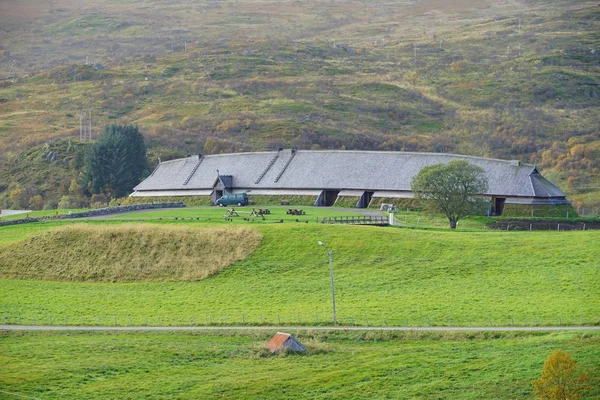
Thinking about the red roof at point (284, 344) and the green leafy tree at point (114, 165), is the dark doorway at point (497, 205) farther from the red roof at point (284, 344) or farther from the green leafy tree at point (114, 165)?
the green leafy tree at point (114, 165)

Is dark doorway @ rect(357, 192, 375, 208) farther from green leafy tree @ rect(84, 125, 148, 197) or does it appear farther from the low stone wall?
green leafy tree @ rect(84, 125, 148, 197)

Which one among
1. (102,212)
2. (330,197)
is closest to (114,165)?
(102,212)

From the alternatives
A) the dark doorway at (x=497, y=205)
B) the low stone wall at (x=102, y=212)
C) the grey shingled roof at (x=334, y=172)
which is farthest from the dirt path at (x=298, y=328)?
the grey shingled roof at (x=334, y=172)

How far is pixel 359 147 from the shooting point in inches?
6816

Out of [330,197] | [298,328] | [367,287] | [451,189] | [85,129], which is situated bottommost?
[298,328]

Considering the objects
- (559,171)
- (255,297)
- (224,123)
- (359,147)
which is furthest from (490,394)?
(224,123)

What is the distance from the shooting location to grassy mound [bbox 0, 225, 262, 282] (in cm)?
7919

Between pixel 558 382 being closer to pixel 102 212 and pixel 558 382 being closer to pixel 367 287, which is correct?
pixel 367 287

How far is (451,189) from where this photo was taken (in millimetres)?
93000

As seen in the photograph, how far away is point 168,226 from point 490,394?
4688cm

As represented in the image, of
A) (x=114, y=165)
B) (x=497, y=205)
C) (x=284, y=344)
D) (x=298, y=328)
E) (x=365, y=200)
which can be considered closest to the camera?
(x=284, y=344)

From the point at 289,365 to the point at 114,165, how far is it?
8653 cm

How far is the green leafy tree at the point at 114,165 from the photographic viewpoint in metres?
133

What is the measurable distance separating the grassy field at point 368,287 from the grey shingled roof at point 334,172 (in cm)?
1671
